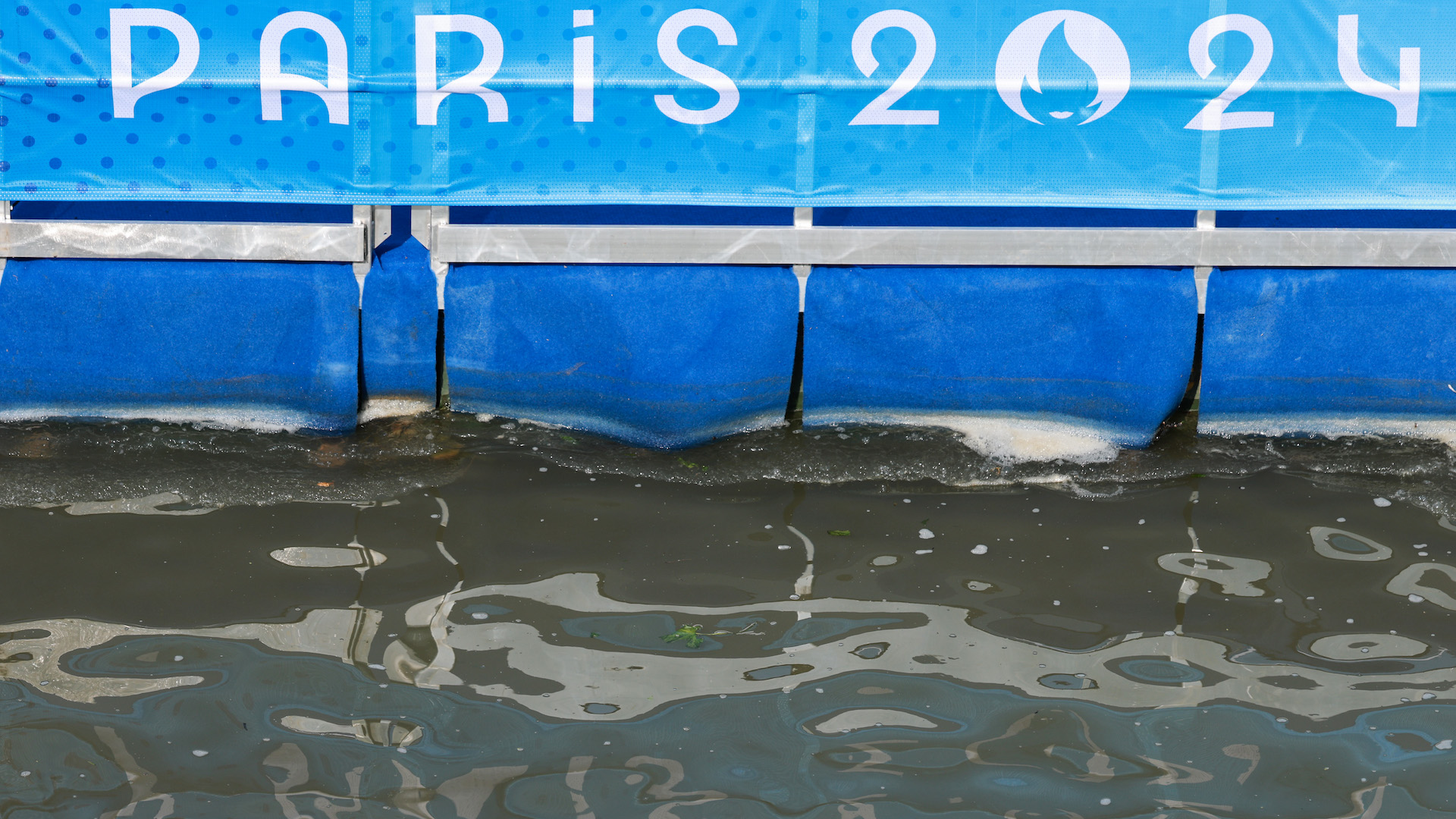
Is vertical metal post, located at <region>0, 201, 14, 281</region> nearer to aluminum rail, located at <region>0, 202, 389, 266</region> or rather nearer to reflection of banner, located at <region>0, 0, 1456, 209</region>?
aluminum rail, located at <region>0, 202, 389, 266</region>

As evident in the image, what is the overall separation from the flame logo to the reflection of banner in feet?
0.03

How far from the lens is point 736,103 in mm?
5293

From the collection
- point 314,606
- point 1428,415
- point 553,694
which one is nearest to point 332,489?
point 314,606

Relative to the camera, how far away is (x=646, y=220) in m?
5.54

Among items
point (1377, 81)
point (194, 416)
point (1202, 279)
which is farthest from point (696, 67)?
point (1377, 81)

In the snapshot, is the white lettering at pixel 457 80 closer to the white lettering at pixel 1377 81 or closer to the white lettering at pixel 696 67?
the white lettering at pixel 696 67

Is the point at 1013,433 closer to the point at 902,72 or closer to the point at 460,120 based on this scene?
the point at 902,72

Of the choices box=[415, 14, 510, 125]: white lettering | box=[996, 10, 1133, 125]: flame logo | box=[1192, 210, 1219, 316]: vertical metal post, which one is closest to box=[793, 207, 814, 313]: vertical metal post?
box=[996, 10, 1133, 125]: flame logo

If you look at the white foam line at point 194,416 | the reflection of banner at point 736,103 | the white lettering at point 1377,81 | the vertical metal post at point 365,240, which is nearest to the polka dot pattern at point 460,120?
the reflection of banner at point 736,103

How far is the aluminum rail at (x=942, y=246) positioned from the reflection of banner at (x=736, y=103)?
0.16 metres

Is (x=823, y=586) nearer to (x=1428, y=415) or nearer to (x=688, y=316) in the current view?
(x=688, y=316)

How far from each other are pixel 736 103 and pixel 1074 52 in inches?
57.6

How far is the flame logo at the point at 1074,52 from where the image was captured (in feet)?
17.1

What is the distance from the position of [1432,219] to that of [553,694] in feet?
14.7
